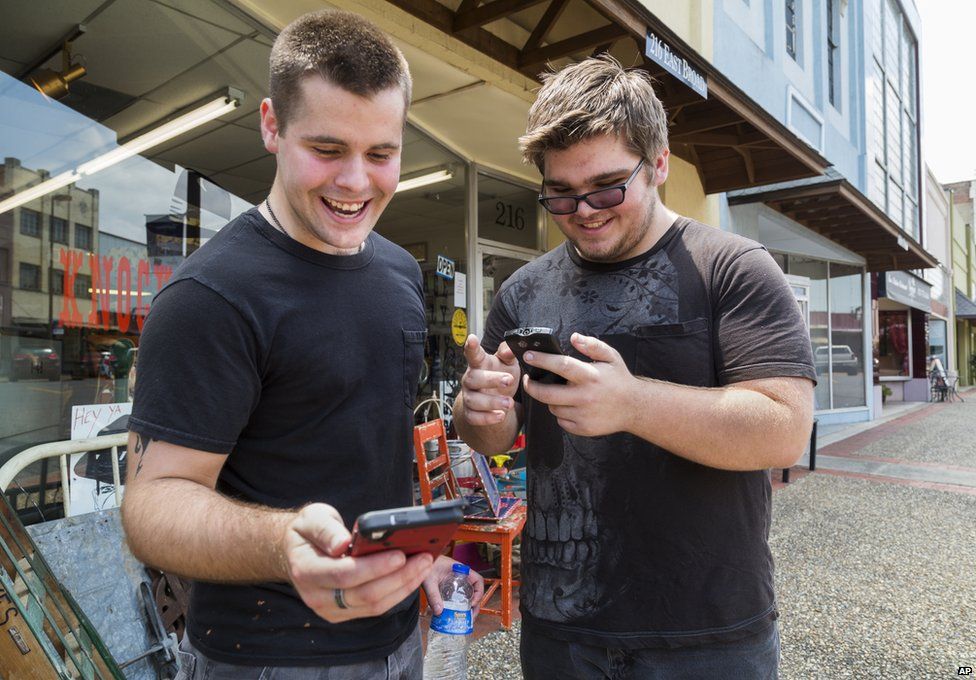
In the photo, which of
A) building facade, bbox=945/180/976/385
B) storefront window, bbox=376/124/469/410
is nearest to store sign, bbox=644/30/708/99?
storefront window, bbox=376/124/469/410

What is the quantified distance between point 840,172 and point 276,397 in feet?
45.0

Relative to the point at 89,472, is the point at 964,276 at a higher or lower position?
higher

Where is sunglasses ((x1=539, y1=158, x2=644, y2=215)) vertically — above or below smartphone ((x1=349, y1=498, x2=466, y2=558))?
above

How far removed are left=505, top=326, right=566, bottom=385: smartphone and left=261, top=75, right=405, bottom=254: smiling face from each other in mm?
435

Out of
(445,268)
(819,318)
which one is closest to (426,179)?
(445,268)

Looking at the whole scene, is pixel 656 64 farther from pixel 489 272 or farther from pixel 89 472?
pixel 89 472

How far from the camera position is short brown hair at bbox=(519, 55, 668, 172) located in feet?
4.83

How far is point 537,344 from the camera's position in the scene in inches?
49.1

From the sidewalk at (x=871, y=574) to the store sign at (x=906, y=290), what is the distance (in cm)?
796

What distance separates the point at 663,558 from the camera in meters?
1.42

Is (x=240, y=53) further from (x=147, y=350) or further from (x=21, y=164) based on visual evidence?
(x=147, y=350)

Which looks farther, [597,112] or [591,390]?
[597,112]

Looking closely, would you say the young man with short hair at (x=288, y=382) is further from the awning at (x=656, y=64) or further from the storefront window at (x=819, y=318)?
the storefront window at (x=819, y=318)

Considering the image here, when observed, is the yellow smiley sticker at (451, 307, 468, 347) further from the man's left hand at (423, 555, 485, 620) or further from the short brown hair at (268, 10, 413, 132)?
the short brown hair at (268, 10, 413, 132)
